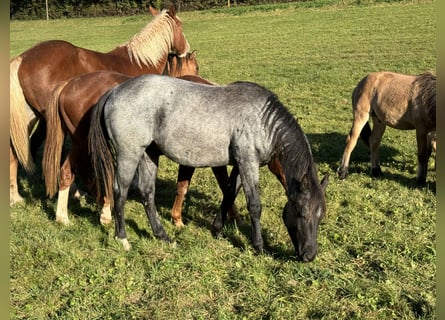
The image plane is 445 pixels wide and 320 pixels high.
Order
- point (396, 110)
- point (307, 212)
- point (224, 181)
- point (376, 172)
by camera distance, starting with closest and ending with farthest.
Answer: point (307, 212) < point (224, 181) < point (396, 110) < point (376, 172)

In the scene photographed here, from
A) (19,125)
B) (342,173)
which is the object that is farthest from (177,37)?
(342,173)

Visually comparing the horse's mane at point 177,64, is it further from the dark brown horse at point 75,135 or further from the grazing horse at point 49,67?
the dark brown horse at point 75,135

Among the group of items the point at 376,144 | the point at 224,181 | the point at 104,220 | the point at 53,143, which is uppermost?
the point at 53,143

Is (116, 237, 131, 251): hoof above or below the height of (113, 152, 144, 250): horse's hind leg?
below

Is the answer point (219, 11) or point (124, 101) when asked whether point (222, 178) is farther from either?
point (219, 11)

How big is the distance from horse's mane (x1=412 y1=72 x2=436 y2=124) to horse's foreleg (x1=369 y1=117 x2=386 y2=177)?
28.8 inches

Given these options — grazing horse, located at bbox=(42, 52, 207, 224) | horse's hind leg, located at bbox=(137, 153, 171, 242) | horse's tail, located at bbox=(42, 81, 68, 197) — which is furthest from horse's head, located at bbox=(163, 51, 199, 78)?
horse's hind leg, located at bbox=(137, 153, 171, 242)

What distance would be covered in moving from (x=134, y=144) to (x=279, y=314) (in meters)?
2.19

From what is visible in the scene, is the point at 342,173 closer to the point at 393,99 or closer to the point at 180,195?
the point at 393,99

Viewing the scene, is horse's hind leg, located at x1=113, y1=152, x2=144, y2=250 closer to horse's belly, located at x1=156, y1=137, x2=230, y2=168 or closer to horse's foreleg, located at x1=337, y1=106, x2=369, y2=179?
horse's belly, located at x1=156, y1=137, x2=230, y2=168

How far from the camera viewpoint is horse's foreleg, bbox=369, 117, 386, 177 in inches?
256

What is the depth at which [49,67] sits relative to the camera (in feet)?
19.6

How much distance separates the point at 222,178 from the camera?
212 inches

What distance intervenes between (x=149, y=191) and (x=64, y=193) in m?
1.25
